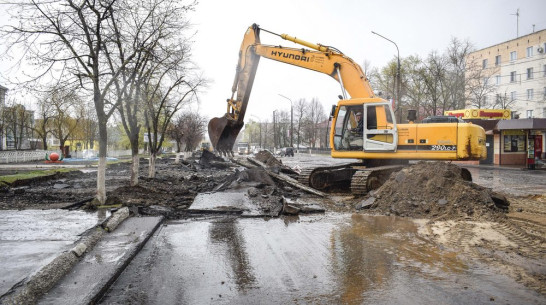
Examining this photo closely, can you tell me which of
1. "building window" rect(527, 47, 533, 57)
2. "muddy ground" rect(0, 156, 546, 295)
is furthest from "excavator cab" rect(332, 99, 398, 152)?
"building window" rect(527, 47, 533, 57)

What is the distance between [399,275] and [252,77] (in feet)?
43.6

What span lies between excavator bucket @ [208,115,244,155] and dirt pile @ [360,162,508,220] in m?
8.60

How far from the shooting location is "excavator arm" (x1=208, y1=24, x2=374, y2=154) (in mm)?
14344

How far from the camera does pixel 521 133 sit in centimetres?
3048

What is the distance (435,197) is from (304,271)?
606 centimetres

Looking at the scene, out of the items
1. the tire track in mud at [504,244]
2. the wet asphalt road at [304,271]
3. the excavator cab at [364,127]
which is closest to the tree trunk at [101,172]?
the wet asphalt road at [304,271]

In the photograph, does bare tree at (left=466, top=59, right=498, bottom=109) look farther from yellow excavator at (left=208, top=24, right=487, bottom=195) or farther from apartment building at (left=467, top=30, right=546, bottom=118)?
yellow excavator at (left=208, top=24, right=487, bottom=195)

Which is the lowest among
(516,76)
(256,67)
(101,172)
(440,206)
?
(440,206)

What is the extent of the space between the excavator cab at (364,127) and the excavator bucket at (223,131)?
225 inches

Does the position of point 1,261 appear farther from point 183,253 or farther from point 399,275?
point 399,275

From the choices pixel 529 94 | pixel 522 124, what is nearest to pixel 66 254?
pixel 522 124

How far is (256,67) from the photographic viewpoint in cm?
1716

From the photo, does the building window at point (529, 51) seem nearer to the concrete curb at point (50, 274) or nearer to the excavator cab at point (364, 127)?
the excavator cab at point (364, 127)

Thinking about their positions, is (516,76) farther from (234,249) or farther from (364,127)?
(234,249)
